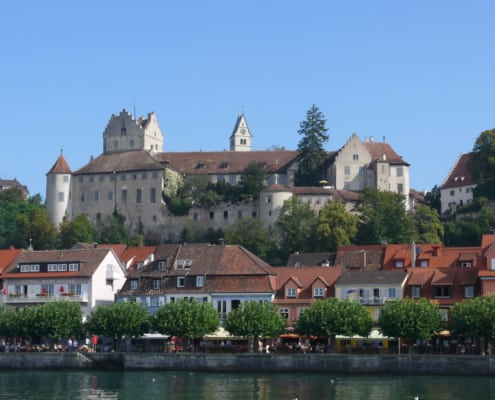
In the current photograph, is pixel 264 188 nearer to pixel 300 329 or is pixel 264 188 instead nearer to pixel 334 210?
pixel 334 210

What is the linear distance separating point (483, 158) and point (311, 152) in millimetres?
23828

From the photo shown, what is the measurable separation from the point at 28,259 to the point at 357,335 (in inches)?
1272

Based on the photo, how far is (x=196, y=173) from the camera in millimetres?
157000

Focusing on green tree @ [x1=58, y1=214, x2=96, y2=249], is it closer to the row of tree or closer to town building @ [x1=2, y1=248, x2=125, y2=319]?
town building @ [x1=2, y1=248, x2=125, y2=319]

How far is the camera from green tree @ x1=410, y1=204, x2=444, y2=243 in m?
129

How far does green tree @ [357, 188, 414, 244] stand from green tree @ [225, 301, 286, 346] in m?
43.7

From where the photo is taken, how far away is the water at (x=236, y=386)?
217 ft

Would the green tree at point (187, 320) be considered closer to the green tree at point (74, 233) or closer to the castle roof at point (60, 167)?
the green tree at point (74, 233)

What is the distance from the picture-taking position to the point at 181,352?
82.3m

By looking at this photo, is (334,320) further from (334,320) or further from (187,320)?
(187,320)

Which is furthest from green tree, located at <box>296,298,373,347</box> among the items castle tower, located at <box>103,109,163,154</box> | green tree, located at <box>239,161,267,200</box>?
castle tower, located at <box>103,109,163,154</box>

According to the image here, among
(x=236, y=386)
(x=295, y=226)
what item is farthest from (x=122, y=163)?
(x=236, y=386)

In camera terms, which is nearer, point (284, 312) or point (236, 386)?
point (236, 386)

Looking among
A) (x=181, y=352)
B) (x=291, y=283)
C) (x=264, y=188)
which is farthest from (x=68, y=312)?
(x=264, y=188)
